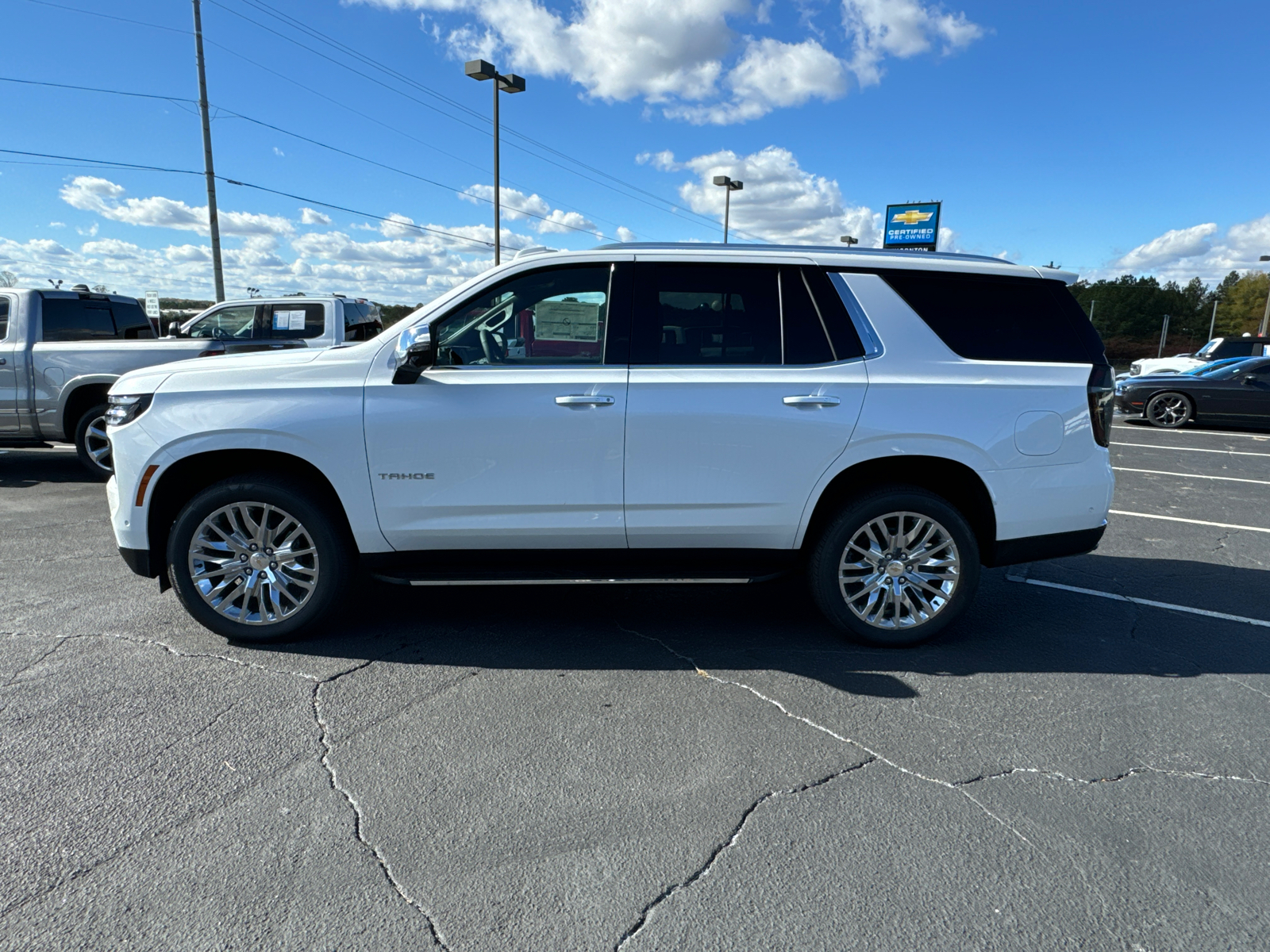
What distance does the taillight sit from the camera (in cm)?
405

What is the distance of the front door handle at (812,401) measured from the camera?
3.90m

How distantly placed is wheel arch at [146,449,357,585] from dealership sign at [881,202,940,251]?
1849 inches

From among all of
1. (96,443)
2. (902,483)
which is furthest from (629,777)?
(96,443)

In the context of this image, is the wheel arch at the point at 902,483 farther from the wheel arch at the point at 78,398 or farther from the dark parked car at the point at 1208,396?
the dark parked car at the point at 1208,396

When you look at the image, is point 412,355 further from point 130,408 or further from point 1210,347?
point 1210,347

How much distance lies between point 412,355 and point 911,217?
160 feet

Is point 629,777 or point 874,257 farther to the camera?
point 874,257

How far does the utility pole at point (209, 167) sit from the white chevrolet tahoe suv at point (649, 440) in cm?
1912

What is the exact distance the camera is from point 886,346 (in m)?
4.02

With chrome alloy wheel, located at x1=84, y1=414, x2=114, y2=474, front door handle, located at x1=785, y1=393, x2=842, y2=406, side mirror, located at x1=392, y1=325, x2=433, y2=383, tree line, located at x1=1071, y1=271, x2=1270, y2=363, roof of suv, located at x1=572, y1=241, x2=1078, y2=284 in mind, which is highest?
tree line, located at x1=1071, y1=271, x2=1270, y2=363

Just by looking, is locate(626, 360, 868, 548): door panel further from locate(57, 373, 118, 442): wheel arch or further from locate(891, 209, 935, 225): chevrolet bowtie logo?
locate(891, 209, 935, 225): chevrolet bowtie logo

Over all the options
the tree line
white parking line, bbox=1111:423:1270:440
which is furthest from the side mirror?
the tree line

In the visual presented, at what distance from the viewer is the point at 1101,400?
4062 mm

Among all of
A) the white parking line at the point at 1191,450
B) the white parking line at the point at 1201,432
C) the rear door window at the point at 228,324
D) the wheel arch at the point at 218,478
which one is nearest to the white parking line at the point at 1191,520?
the white parking line at the point at 1191,450
